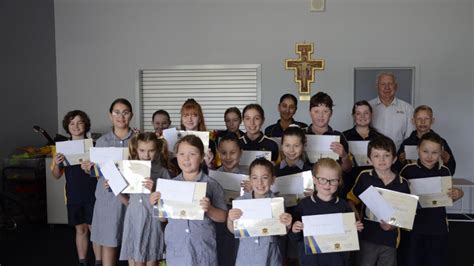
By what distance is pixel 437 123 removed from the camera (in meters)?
5.79

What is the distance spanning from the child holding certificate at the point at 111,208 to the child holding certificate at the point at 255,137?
2.90 feet

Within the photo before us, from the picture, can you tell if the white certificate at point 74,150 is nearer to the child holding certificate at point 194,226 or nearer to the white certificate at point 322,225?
the child holding certificate at point 194,226

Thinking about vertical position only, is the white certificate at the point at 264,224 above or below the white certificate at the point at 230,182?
below

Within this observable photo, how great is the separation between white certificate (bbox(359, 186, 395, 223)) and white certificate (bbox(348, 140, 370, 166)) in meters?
0.65

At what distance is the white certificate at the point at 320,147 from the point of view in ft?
9.62

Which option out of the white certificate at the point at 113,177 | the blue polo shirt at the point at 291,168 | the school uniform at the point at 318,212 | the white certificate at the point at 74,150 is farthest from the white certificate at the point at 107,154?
the school uniform at the point at 318,212

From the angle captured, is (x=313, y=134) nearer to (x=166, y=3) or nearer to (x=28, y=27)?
→ (x=166, y=3)

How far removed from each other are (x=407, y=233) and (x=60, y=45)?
214 inches

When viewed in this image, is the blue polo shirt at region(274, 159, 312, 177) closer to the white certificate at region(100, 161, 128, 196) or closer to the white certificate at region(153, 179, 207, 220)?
the white certificate at region(153, 179, 207, 220)

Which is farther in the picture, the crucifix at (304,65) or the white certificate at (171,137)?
the crucifix at (304,65)

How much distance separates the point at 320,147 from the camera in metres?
2.95

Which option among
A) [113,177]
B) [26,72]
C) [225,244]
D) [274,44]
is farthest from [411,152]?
[26,72]

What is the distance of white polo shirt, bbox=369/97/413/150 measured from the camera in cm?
381

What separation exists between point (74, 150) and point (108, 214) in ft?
2.02
